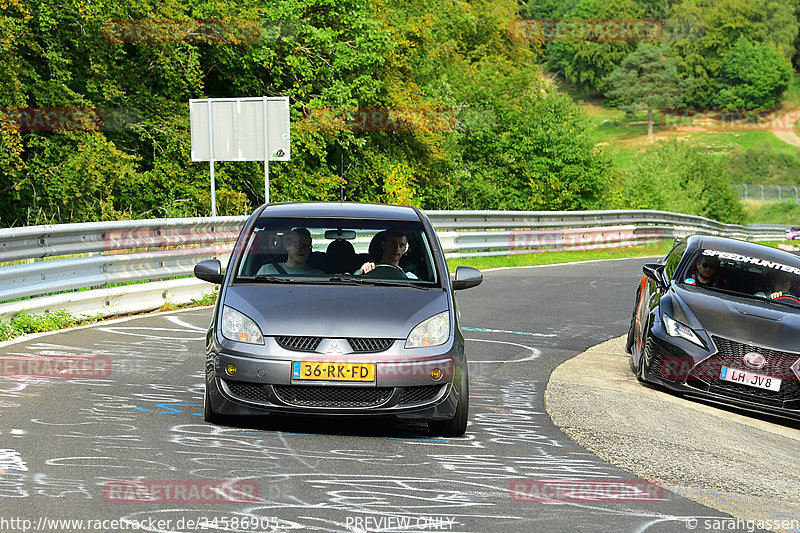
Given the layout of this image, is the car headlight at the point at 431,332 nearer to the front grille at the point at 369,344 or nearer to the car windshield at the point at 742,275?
the front grille at the point at 369,344

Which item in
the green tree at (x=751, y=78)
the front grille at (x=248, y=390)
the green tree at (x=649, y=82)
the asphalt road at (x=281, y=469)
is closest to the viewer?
the asphalt road at (x=281, y=469)

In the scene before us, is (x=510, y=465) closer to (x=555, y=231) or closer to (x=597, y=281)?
(x=597, y=281)

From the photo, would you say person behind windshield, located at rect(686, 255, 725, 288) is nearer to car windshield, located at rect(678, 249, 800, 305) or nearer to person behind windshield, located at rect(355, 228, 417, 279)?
car windshield, located at rect(678, 249, 800, 305)

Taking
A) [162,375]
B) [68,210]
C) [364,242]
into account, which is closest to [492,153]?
[68,210]

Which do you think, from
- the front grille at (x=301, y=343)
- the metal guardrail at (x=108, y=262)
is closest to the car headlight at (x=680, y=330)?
the front grille at (x=301, y=343)

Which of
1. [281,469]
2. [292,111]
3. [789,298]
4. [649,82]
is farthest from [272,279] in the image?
[649,82]

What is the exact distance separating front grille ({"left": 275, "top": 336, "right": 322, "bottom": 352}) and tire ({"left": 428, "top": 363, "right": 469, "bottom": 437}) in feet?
3.07

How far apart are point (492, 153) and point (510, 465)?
4354 centimetres

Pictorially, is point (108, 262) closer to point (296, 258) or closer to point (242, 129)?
point (296, 258)

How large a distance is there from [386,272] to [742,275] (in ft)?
13.4

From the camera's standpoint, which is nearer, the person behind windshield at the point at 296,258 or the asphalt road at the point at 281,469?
the asphalt road at the point at 281,469

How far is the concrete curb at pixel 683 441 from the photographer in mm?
5844

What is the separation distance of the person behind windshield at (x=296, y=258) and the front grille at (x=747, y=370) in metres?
3.33

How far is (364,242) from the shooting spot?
1159 centimetres
